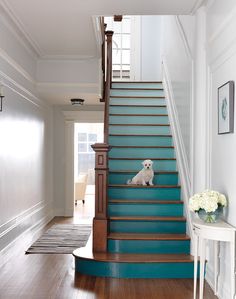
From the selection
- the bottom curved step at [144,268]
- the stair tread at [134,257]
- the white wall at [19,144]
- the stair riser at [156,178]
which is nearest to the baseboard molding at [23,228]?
the white wall at [19,144]

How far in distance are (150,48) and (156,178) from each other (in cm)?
407

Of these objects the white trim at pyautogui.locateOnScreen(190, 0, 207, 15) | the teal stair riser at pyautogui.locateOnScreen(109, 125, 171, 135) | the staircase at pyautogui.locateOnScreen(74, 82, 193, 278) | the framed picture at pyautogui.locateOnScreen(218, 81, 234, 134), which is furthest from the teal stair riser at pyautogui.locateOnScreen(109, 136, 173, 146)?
the framed picture at pyautogui.locateOnScreen(218, 81, 234, 134)

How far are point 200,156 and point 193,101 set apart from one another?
0.66 m

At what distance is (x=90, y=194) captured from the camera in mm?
12898

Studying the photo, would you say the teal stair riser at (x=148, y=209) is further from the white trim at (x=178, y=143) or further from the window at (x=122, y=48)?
the window at (x=122, y=48)

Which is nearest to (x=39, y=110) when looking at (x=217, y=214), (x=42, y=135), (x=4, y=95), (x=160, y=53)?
(x=42, y=135)

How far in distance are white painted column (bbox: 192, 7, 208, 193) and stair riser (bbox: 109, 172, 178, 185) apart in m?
1.37

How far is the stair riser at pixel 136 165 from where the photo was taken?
589 centimetres

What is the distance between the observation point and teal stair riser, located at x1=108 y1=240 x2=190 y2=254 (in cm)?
450

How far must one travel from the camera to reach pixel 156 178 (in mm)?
5664

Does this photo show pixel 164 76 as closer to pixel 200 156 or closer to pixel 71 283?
pixel 200 156

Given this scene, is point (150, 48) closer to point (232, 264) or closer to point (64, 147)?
point (64, 147)

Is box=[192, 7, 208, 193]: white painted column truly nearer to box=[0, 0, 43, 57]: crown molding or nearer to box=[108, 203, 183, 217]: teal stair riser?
box=[108, 203, 183, 217]: teal stair riser

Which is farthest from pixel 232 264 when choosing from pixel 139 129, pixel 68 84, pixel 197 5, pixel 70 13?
pixel 68 84
